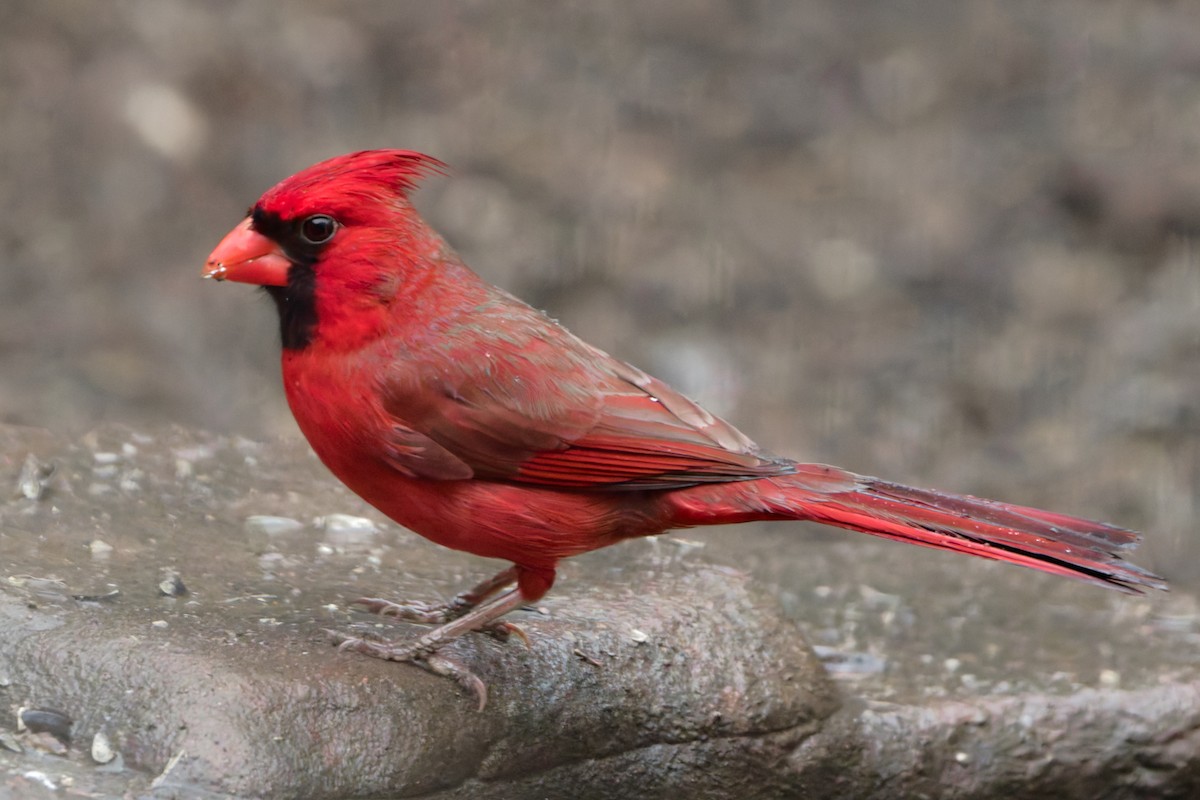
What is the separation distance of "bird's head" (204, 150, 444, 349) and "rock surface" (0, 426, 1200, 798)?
0.65m

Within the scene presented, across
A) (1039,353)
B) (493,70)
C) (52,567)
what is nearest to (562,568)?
(52,567)

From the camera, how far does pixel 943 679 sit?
3828 millimetres

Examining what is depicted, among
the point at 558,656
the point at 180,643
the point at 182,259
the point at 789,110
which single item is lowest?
the point at 180,643

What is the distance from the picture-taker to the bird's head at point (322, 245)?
3193mm

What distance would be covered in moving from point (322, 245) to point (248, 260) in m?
0.15

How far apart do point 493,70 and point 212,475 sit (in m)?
4.12

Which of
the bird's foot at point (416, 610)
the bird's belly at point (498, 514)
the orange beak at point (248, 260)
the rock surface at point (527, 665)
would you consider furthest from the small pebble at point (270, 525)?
the orange beak at point (248, 260)

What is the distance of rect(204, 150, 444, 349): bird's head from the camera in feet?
10.5

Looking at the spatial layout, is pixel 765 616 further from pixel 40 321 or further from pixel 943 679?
pixel 40 321

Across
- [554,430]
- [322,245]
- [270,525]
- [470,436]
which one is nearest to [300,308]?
[322,245]

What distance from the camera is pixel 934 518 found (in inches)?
124

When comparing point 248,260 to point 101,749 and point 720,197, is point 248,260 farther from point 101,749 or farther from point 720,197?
point 720,197

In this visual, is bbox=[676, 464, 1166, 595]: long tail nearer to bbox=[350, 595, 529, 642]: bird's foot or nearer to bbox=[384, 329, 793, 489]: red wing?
bbox=[384, 329, 793, 489]: red wing

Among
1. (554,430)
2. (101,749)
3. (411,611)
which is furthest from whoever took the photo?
(411,611)
